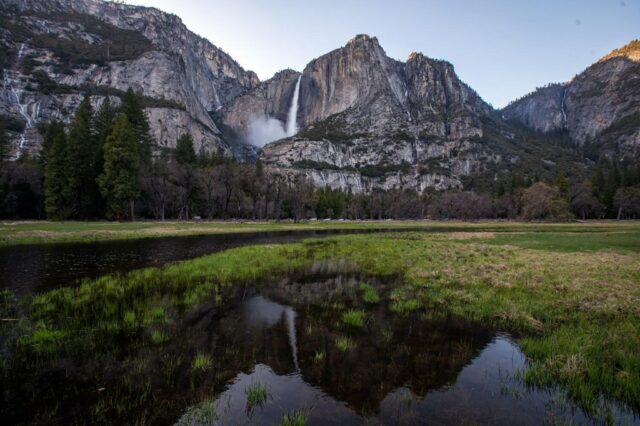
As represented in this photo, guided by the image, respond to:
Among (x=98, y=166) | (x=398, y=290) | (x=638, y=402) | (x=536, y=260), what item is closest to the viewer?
(x=638, y=402)

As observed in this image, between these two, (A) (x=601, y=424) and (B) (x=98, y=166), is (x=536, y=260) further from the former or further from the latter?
(B) (x=98, y=166)

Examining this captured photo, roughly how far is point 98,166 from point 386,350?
255 feet

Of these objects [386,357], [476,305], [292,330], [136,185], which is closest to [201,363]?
[292,330]

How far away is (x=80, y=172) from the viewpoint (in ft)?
210

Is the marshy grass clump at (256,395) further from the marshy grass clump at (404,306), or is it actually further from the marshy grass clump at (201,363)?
the marshy grass clump at (404,306)

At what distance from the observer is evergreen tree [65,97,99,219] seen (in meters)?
63.1

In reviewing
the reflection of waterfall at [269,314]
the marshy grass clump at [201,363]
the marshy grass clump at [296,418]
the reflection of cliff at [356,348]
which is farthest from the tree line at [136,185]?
the marshy grass clump at [296,418]

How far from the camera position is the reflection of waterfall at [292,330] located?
8219mm

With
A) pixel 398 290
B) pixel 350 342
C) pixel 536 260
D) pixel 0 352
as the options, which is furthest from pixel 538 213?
pixel 0 352

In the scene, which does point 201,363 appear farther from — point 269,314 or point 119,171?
point 119,171

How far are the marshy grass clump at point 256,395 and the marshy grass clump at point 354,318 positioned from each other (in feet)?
15.1

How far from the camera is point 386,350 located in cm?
837

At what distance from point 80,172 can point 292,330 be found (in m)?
75.2

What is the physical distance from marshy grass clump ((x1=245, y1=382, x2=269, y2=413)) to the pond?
25 millimetres
